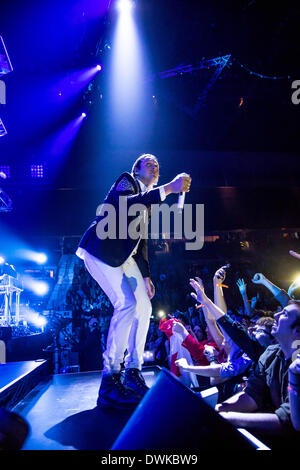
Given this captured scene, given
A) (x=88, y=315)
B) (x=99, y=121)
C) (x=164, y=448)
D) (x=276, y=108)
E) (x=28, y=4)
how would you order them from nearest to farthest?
(x=164, y=448) → (x=28, y=4) → (x=276, y=108) → (x=99, y=121) → (x=88, y=315)

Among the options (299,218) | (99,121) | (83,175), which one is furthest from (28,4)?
(299,218)

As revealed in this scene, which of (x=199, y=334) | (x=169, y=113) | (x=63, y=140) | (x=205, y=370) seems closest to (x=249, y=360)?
(x=205, y=370)

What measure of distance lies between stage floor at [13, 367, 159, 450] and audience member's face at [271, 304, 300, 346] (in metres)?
0.83

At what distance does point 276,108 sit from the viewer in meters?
6.12

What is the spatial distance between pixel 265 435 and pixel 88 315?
6.39 metres

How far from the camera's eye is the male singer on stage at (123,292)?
158cm

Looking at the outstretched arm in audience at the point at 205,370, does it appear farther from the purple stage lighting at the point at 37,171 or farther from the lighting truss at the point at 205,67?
the purple stage lighting at the point at 37,171

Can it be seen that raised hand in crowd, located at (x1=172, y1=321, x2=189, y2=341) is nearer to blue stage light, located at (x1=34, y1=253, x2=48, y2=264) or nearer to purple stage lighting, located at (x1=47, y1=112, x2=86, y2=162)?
purple stage lighting, located at (x1=47, y1=112, x2=86, y2=162)

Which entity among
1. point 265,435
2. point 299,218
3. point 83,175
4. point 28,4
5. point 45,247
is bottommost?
point 265,435

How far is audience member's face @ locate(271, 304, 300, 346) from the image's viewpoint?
1419 mm

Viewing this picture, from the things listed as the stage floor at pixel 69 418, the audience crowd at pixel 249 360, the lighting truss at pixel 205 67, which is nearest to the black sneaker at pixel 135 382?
the stage floor at pixel 69 418

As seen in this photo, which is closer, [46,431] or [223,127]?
[46,431]

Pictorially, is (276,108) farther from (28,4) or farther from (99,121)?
(28,4)

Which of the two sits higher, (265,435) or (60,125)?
(60,125)
